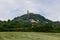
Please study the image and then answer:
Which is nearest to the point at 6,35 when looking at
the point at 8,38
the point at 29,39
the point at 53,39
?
the point at 8,38

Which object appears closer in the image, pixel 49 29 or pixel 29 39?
pixel 29 39

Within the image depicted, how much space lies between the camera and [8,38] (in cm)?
3086

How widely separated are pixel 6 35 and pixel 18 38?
2713 mm

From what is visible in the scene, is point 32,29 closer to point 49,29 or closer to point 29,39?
point 49,29

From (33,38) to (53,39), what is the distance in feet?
11.2

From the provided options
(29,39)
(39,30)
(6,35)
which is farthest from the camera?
(39,30)

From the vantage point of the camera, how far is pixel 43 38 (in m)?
32.0

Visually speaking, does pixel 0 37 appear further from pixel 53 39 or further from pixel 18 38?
pixel 53 39

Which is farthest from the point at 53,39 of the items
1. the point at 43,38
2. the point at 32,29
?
the point at 32,29

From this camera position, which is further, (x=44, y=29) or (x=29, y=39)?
(x=44, y=29)

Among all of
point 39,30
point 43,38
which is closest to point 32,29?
point 39,30

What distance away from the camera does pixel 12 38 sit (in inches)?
1207

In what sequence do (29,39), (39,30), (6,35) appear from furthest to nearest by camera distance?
1. (39,30)
2. (6,35)
3. (29,39)

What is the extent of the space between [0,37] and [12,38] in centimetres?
195
